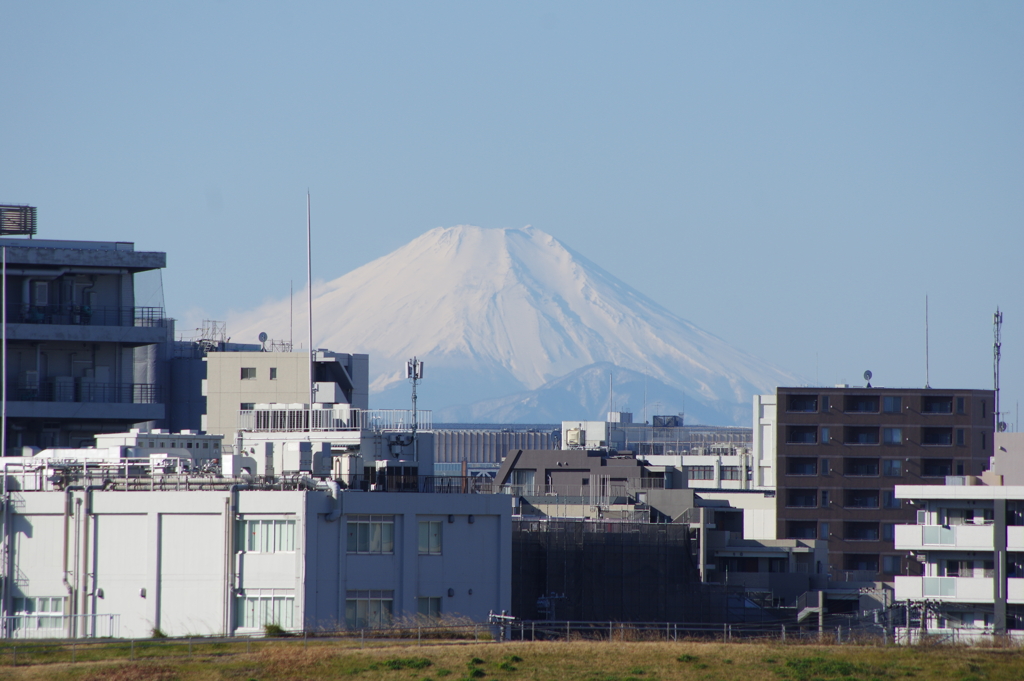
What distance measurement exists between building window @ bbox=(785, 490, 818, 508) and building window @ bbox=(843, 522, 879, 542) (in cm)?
346

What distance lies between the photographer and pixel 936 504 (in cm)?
7100

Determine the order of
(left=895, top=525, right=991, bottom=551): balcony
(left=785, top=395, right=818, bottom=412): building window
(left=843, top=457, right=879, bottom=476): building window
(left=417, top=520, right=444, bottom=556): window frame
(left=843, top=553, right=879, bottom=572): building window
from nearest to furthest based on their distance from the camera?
1. (left=417, top=520, right=444, bottom=556): window frame
2. (left=895, top=525, right=991, bottom=551): balcony
3. (left=843, top=553, right=879, bottom=572): building window
4. (left=843, top=457, right=879, bottom=476): building window
5. (left=785, top=395, right=818, bottom=412): building window

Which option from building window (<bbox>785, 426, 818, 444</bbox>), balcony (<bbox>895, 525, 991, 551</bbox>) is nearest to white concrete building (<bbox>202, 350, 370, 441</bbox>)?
building window (<bbox>785, 426, 818, 444</bbox>)

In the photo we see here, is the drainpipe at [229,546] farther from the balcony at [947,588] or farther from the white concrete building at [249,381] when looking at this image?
the white concrete building at [249,381]

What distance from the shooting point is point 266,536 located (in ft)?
174

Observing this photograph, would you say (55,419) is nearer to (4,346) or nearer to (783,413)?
(4,346)

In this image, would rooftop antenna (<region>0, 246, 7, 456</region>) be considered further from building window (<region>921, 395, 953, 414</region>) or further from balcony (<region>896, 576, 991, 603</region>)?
building window (<region>921, 395, 953, 414</region>)

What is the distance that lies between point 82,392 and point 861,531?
6455 cm

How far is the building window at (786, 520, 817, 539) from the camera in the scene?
375ft

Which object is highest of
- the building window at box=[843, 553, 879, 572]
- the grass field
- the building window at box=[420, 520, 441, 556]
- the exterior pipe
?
the exterior pipe

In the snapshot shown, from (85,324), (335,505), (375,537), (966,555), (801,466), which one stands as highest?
(85,324)

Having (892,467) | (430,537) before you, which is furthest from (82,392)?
(892,467)

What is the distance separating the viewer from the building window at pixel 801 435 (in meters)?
116

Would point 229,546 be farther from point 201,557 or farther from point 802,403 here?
point 802,403
